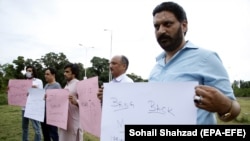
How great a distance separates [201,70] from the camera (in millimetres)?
1709

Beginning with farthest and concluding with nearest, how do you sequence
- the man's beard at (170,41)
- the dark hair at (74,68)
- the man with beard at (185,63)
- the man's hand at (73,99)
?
1. the dark hair at (74,68)
2. the man's hand at (73,99)
3. the man's beard at (170,41)
4. the man with beard at (185,63)

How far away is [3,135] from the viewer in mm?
7965

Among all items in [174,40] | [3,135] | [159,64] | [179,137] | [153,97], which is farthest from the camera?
[3,135]

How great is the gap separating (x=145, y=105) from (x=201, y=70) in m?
0.36

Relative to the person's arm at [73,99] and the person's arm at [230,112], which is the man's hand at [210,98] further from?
the person's arm at [73,99]

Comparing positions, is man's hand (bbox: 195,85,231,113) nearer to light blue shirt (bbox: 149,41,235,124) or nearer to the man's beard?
light blue shirt (bbox: 149,41,235,124)

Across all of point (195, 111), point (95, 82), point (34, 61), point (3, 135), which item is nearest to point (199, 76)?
point (195, 111)

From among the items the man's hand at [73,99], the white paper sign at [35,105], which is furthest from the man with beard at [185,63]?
the white paper sign at [35,105]

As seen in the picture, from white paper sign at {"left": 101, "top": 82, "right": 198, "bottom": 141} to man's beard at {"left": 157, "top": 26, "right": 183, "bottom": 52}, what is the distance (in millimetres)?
275

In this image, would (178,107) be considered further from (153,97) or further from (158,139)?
(158,139)

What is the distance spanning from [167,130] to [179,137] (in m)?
0.07

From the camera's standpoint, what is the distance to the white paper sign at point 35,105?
510 cm

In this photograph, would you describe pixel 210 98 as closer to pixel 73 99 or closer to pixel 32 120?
pixel 73 99

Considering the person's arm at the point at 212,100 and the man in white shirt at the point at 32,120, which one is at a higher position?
the person's arm at the point at 212,100
